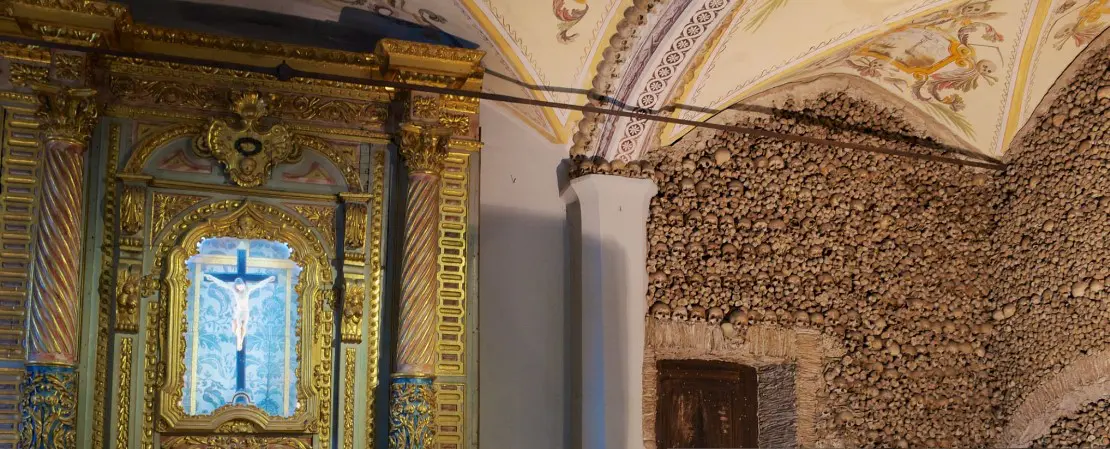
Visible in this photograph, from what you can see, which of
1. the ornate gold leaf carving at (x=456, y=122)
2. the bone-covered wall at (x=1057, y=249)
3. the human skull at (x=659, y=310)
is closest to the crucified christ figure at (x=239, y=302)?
the ornate gold leaf carving at (x=456, y=122)

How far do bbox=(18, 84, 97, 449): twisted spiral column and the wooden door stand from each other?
2834 millimetres

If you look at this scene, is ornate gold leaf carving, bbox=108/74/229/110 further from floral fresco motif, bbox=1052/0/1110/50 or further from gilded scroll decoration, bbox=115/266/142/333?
floral fresco motif, bbox=1052/0/1110/50

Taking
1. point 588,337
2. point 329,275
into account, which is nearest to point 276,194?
point 329,275

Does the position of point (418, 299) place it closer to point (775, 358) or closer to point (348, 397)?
point (348, 397)

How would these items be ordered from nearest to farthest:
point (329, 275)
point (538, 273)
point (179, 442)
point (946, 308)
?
point (179, 442) → point (329, 275) → point (538, 273) → point (946, 308)

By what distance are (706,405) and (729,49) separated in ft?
6.11

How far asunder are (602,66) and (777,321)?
5.49ft

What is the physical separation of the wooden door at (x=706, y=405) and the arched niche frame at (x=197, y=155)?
187 centimetres

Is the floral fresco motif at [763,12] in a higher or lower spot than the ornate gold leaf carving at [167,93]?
higher

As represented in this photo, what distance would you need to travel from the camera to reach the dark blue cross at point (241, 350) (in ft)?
17.1

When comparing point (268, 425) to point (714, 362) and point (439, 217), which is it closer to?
point (439, 217)

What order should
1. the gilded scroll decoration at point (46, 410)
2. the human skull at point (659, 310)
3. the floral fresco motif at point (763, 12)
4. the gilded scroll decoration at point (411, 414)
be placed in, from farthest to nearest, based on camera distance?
the human skull at point (659, 310)
the floral fresco motif at point (763, 12)
the gilded scroll decoration at point (411, 414)
the gilded scroll decoration at point (46, 410)

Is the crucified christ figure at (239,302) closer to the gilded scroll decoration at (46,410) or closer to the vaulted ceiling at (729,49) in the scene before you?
the gilded scroll decoration at (46,410)

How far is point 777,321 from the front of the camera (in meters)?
6.24
